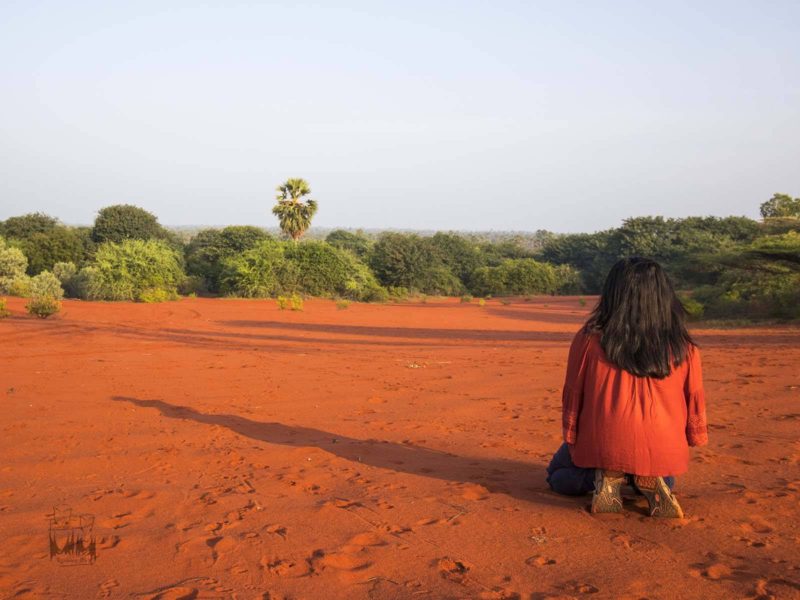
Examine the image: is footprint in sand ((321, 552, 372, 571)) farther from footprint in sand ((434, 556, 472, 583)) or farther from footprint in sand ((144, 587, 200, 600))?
footprint in sand ((144, 587, 200, 600))

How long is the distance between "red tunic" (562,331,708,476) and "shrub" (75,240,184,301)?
2995 centimetres

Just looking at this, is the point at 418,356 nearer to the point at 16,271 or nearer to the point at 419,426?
the point at 419,426

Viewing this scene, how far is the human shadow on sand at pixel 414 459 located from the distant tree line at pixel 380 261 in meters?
18.3

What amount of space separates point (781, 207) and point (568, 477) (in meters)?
→ 54.3

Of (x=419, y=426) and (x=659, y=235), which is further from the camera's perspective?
(x=659, y=235)

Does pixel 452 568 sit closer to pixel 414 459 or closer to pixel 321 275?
pixel 414 459

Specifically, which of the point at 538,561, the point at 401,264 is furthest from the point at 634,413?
the point at 401,264

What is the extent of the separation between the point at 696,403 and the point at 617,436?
52cm

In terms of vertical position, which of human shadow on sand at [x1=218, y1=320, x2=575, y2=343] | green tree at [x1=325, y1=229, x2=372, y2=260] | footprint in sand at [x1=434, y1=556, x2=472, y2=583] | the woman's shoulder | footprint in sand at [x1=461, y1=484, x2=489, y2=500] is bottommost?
human shadow on sand at [x1=218, y1=320, x2=575, y2=343]

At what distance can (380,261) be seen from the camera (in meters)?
47.3

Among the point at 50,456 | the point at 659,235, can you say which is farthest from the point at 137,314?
the point at 659,235

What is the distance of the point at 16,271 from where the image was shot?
33656mm

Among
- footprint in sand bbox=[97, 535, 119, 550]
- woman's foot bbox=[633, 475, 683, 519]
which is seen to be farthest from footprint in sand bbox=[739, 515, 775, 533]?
footprint in sand bbox=[97, 535, 119, 550]

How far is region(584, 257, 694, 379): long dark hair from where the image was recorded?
13.0ft
